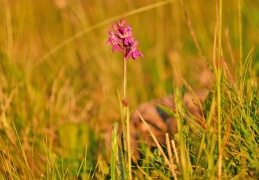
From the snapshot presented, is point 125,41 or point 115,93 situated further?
point 115,93

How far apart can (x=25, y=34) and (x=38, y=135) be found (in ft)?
5.79

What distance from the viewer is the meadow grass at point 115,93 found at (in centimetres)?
175

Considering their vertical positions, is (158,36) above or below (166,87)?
above

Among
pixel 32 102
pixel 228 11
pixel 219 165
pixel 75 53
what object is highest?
pixel 228 11

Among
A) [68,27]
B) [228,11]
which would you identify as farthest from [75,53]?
[228,11]

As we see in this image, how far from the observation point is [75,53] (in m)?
3.72

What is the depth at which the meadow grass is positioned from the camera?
68.9 inches

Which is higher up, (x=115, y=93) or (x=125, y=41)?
(x=115, y=93)

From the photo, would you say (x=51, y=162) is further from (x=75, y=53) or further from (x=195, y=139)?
(x=75, y=53)

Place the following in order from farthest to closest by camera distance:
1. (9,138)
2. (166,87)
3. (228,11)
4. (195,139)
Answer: (228,11), (166,87), (9,138), (195,139)

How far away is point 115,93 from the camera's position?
3.33 m

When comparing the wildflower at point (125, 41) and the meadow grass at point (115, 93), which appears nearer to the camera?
the wildflower at point (125, 41)

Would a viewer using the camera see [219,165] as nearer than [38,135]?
Yes

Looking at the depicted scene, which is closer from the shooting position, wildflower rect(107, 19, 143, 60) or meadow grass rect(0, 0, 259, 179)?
wildflower rect(107, 19, 143, 60)
